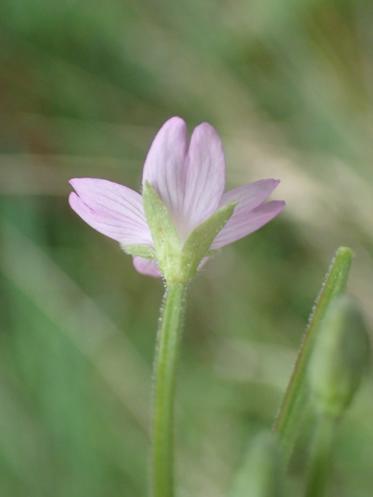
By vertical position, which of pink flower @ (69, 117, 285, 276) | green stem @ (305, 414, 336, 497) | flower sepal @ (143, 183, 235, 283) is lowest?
green stem @ (305, 414, 336, 497)

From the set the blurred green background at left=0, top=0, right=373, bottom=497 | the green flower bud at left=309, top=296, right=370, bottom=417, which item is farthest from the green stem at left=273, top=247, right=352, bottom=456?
the blurred green background at left=0, top=0, right=373, bottom=497

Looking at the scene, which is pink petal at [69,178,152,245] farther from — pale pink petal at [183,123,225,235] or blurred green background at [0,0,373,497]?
blurred green background at [0,0,373,497]

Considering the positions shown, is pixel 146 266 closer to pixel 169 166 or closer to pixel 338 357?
pixel 169 166

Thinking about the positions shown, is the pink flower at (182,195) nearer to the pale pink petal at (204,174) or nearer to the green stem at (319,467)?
the pale pink petal at (204,174)

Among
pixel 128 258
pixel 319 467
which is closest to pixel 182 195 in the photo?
pixel 319 467

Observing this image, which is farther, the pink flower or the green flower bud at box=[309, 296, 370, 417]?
the pink flower

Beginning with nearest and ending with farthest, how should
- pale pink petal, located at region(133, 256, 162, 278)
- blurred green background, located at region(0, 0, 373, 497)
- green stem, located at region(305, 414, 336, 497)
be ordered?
green stem, located at region(305, 414, 336, 497)
pale pink petal, located at region(133, 256, 162, 278)
blurred green background, located at region(0, 0, 373, 497)
